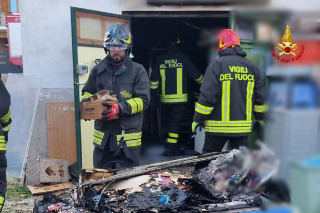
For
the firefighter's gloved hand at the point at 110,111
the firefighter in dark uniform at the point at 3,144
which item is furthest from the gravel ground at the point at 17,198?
the firefighter's gloved hand at the point at 110,111

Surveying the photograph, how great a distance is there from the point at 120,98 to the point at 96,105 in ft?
1.26

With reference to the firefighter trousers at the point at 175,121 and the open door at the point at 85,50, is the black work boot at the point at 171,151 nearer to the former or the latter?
the firefighter trousers at the point at 175,121

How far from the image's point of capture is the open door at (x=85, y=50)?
14.8ft

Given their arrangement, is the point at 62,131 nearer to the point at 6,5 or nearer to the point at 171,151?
the point at 171,151

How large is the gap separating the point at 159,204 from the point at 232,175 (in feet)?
1.77

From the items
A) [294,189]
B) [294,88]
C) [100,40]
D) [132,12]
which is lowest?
[294,189]

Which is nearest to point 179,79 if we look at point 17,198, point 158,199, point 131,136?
point 131,136

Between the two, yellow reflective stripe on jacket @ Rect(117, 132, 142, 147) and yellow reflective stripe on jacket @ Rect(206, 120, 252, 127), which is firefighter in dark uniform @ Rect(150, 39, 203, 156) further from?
yellow reflective stripe on jacket @ Rect(117, 132, 142, 147)

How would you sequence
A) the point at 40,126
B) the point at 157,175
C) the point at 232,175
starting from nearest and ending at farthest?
1. the point at 232,175
2. the point at 157,175
3. the point at 40,126

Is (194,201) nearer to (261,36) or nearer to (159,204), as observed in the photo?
(159,204)

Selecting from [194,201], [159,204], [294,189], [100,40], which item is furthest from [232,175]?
[100,40]

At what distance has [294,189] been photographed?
27.7 inches

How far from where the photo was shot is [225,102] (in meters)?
3.60

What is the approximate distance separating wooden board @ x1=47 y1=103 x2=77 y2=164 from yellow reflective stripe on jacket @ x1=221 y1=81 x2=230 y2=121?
243 cm
